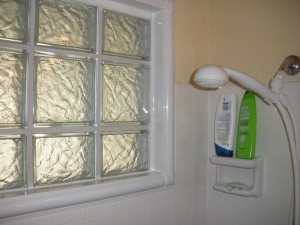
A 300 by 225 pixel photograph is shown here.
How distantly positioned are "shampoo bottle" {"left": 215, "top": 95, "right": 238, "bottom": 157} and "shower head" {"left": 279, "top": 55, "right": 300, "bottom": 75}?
19 centimetres

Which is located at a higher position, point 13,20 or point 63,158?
point 13,20

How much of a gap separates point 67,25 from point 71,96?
0.22m

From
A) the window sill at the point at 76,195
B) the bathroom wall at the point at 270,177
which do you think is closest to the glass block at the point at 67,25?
the window sill at the point at 76,195

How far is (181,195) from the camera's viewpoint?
0.98 meters

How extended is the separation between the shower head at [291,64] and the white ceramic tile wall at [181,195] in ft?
1.04

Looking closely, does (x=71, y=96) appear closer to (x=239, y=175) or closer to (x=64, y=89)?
(x=64, y=89)

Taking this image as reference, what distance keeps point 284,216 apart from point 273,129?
28 cm

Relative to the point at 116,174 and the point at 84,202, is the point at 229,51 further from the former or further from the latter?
the point at 84,202

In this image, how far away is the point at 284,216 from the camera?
33.1 inches

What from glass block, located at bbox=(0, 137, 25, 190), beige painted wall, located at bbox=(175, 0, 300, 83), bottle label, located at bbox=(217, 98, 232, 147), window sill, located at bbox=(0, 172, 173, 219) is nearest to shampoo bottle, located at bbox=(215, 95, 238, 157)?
bottle label, located at bbox=(217, 98, 232, 147)

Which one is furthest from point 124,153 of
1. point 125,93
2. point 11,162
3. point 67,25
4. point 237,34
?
point 237,34

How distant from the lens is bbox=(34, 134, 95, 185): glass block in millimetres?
753

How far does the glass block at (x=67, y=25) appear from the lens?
76 centimetres

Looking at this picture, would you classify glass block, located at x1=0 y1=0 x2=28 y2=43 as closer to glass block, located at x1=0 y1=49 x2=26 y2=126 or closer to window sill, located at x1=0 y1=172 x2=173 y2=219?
glass block, located at x1=0 y1=49 x2=26 y2=126
